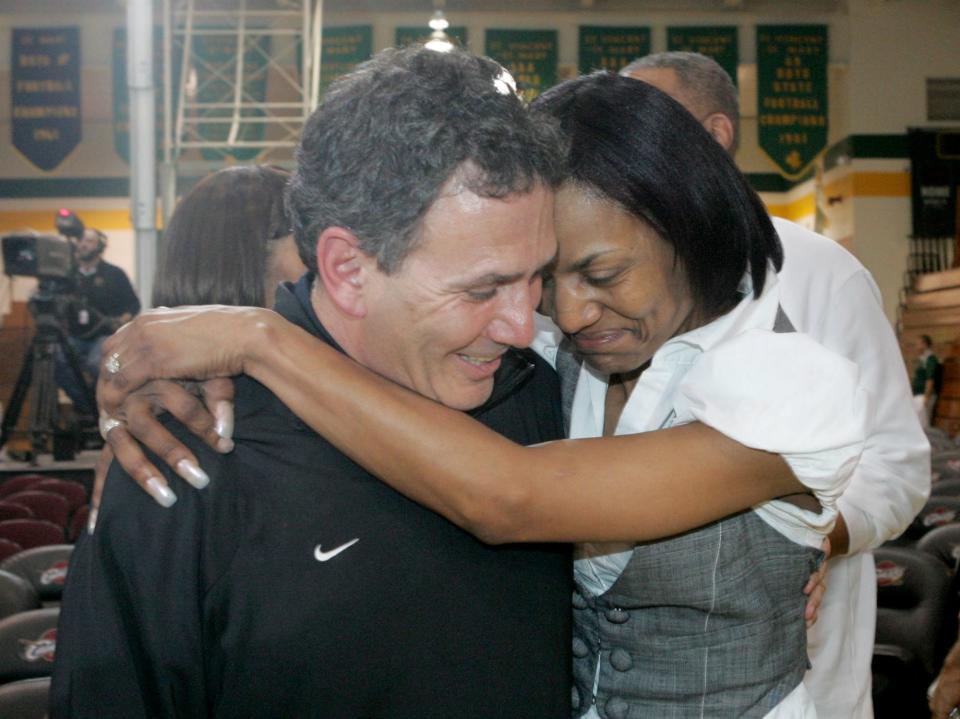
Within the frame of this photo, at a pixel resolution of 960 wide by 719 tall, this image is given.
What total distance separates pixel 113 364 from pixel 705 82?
1.59 meters

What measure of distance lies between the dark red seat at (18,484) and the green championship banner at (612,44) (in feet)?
21.7

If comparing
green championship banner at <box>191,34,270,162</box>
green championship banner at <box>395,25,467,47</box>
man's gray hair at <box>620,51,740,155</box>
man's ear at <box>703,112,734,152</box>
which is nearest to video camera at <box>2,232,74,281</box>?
green championship banner at <box>191,34,270,162</box>

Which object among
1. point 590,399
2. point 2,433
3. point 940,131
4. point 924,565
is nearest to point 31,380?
point 2,433

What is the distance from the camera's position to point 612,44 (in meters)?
11.8

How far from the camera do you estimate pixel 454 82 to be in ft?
4.20

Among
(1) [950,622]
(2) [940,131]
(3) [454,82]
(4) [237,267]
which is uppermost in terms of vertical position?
(2) [940,131]

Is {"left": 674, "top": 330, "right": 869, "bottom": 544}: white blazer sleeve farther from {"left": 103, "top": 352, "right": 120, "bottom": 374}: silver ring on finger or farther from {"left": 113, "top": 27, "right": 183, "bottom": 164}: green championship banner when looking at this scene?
{"left": 113, "top": 27, "right": 183, "bottom": 164}: green championship banner

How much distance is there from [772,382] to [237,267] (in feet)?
4.90

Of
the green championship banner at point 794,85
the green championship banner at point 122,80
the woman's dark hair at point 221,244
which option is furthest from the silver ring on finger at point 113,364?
the green championship banner at point 794,85

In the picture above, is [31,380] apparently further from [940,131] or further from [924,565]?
[940,131]

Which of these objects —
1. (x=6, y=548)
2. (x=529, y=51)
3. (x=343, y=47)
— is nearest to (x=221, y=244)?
(x=6, y=548)

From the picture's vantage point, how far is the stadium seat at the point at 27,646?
3439mm

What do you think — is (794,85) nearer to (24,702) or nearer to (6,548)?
(6,548)

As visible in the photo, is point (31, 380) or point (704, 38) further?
point (704, 38)
